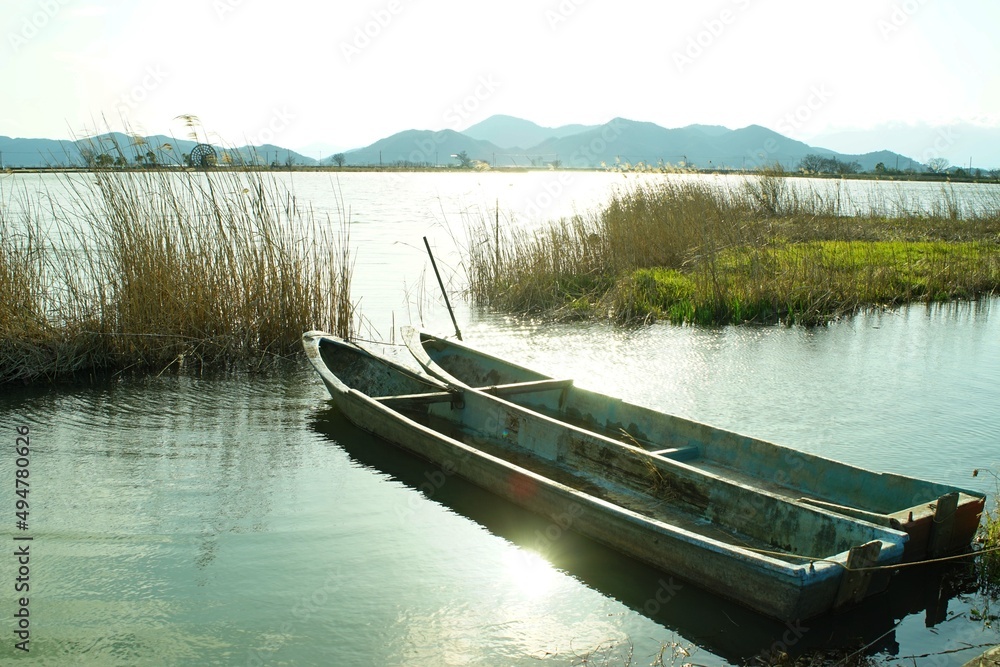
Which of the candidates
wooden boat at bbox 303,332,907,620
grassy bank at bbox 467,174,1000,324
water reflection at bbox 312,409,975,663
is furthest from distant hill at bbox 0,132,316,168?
water reflection at bbox 312,409,975,663

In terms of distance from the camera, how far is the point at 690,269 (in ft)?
42.5

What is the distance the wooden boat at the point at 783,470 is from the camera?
153 inches

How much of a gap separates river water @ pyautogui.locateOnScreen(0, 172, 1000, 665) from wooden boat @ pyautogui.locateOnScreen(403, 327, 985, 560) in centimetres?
38

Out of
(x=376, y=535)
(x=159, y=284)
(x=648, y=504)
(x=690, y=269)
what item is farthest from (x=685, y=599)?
(x=690, y=269)

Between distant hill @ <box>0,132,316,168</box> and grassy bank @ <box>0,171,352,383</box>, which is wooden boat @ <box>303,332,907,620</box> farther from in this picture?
distant hill @ <box>0,132,316,168</box>

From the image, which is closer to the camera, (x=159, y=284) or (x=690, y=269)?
(x=159, y=284)

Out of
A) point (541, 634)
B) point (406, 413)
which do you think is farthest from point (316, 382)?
point (541, 634)

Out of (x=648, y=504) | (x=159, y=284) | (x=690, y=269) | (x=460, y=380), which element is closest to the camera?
(x=648, y=504)

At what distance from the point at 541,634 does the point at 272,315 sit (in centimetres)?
604

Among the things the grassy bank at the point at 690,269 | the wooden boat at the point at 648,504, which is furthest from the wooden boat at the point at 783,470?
the grassy bank at the point at 690,269

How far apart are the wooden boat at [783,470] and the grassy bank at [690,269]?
4.83 m

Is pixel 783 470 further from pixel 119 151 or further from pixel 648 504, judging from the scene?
pixel 119 151

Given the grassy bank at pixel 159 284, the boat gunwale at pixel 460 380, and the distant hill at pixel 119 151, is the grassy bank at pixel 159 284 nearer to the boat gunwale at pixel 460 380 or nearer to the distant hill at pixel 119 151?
the distant hill at pixel 119 151

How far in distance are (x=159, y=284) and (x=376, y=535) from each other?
4609 millimetres
